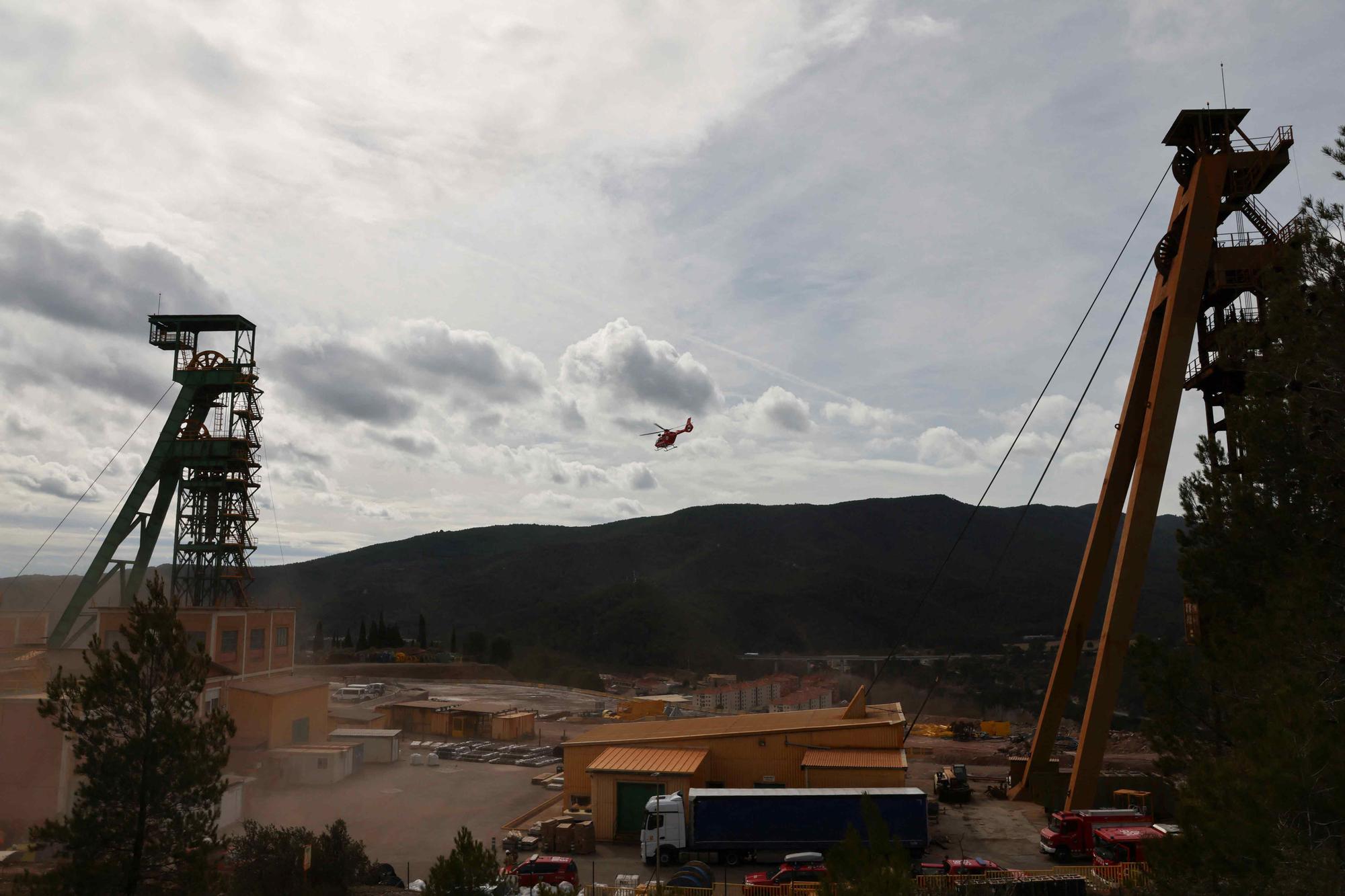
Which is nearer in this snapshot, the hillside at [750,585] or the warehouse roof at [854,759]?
the warehouse roof at [854,759]

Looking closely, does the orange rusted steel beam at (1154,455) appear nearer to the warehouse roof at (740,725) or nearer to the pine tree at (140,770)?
the warehouse roof at (740,725)

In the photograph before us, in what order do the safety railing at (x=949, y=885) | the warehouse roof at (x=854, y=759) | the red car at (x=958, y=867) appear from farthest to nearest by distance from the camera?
1. the warehouse roof at (x=854, y=759)
2. the red car at (x=958, y=867)
3. the safety railing at (x=949, y=885)

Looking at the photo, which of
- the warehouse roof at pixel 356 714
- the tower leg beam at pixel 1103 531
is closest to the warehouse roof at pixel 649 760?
the tower leg beam at pixel 1103 531

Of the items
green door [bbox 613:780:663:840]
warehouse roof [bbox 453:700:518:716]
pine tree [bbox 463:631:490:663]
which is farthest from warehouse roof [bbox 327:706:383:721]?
pine tree [bbox 463:631:490:663]

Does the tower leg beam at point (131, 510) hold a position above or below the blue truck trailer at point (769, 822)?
above

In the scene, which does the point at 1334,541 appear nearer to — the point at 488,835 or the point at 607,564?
the point at 488,835

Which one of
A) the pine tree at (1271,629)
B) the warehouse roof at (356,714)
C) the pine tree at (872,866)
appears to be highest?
the pine tree at (1271,629)

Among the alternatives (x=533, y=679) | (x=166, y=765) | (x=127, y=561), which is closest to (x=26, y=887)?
(x=166, y=765)
